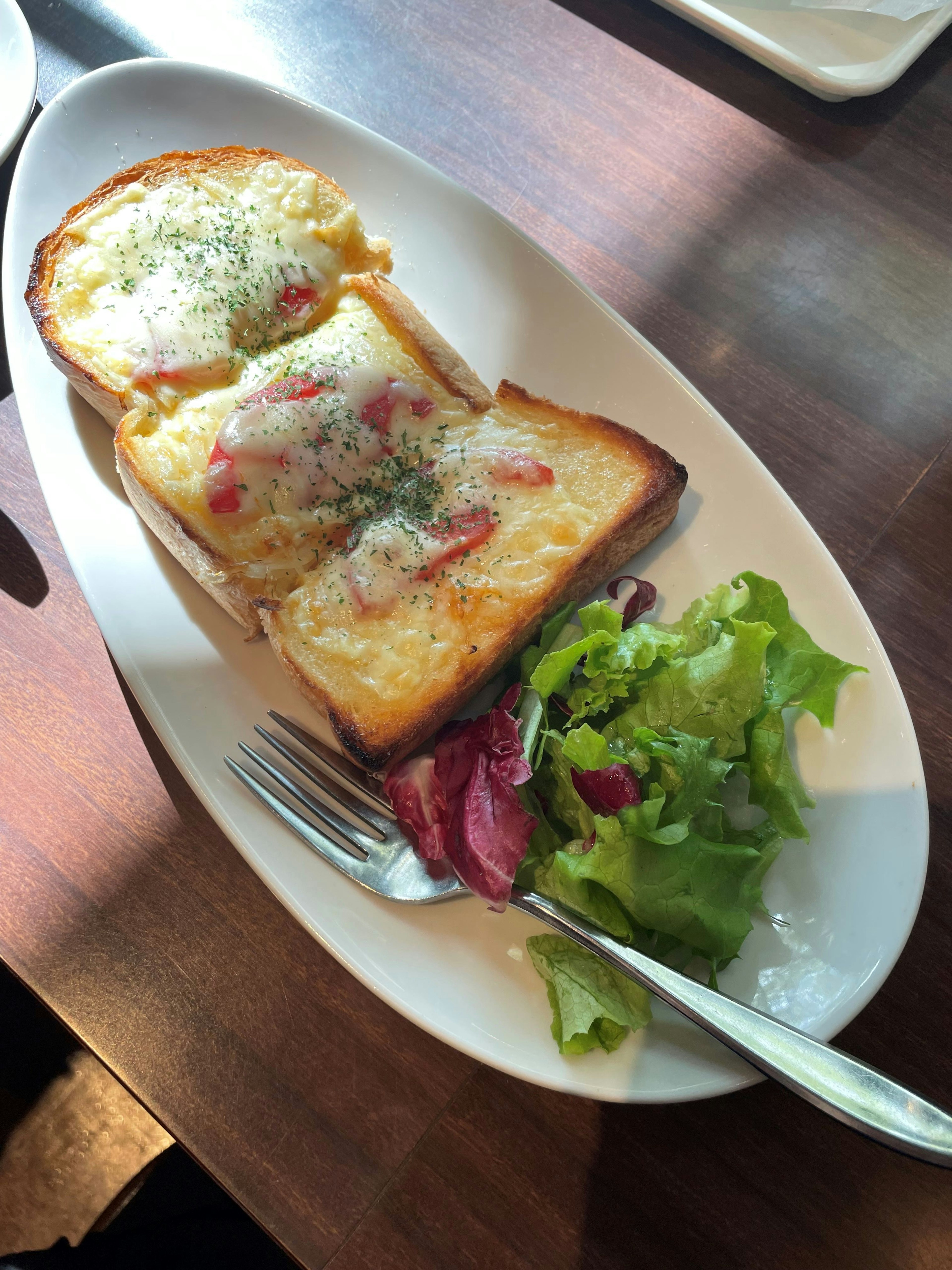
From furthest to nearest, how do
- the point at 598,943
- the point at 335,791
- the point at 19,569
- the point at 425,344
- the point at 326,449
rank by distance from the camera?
1. the point at 19,569
2. the point at 425,344
3. the point at 326,449
4. the point at 335,791
5. the point at 598,943

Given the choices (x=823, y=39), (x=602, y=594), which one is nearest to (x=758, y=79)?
(x=823, y=39)

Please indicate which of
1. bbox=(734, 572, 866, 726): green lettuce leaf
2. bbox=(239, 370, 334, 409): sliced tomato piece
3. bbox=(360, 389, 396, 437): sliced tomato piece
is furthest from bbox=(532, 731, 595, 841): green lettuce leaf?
bbox=(239, 370, 334, 409): sliced tomato piece

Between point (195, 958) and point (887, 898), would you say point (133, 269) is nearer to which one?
point (195, 958)

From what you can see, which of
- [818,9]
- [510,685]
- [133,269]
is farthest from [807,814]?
[818,9]

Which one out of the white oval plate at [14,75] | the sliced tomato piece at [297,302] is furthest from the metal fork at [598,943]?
the white oval plate at [14,75]

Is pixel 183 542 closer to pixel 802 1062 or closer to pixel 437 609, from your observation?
pixel 437 609
